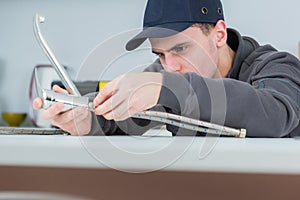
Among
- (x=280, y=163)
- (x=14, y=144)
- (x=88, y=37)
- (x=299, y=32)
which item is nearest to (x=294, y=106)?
(x=280, y=163)

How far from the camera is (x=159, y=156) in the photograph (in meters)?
0.41

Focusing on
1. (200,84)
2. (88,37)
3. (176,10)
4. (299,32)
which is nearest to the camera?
(200,84)

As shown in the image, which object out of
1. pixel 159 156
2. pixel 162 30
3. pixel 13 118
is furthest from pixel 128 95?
pixel 13 118

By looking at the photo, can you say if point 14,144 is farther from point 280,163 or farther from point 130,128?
point 130,128

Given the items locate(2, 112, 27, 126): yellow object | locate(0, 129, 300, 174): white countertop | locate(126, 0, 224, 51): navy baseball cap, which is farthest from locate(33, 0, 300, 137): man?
locate(2, 112, 27, 126): yellow object

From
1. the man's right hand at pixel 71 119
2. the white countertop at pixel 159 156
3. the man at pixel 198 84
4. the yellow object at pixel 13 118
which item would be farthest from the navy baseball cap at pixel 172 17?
the yellow object at pixel 13 118

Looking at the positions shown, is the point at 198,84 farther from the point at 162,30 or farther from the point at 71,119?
the point at 162,30

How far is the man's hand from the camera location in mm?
527

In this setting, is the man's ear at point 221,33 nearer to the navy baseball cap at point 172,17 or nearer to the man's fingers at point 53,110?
the navy baseball cap at point 172,17

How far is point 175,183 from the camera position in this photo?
88cm

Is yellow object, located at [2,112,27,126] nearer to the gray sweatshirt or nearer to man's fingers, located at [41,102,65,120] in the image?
the gray sweatshirt

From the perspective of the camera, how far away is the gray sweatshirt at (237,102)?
0.61 meters

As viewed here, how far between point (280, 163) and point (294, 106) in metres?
0.34

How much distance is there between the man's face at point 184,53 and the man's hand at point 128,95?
1.67 ft
